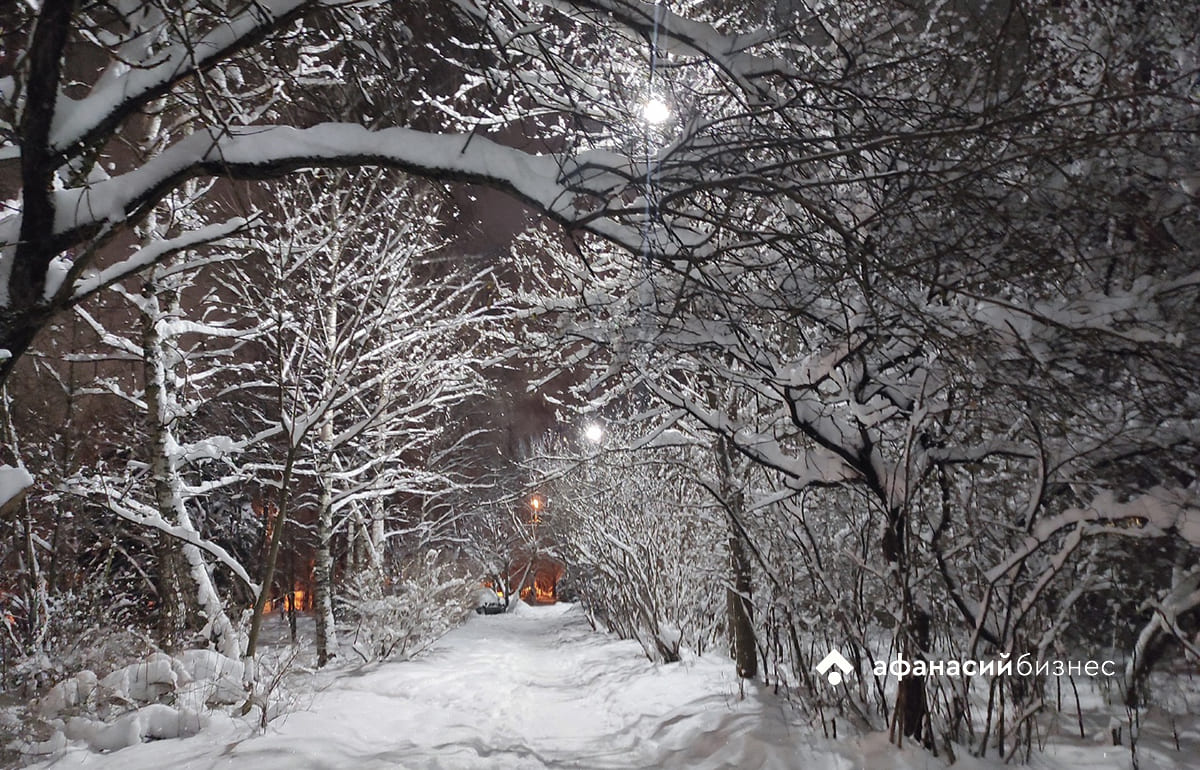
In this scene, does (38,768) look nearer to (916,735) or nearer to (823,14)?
(916,735)

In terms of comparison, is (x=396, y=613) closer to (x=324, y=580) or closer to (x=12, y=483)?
(x=324, y=580)

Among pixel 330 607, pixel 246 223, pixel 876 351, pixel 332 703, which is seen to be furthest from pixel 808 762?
pixel 330 607

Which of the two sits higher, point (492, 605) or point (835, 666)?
point (835, 666)

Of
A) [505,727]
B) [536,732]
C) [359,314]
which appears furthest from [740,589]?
[359,314]

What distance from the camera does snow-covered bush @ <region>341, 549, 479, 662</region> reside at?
366 inches

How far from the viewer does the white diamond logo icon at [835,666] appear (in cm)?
488

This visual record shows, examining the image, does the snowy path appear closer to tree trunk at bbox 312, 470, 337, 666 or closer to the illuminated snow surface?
the illuminated snow surface

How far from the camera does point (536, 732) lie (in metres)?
6.16

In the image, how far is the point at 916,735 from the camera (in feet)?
13.2

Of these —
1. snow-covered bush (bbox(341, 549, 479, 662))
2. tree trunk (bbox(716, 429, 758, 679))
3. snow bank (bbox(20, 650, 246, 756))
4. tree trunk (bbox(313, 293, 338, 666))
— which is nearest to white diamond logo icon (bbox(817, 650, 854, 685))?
tree trunk (bbox(716, 429, 758, 679))

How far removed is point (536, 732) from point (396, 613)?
14.5 feet

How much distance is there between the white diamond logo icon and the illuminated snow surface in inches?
17.4

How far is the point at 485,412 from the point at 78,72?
15730 mm

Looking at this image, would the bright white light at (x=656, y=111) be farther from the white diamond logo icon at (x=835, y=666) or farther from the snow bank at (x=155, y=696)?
the snow bank at (x=155, y=696)
